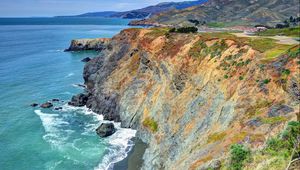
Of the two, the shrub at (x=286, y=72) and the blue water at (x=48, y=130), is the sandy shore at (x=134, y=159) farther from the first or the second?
the shrub at (x=286, y=72)

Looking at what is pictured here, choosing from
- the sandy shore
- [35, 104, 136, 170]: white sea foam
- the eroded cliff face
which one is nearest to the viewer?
the eroded cliff face

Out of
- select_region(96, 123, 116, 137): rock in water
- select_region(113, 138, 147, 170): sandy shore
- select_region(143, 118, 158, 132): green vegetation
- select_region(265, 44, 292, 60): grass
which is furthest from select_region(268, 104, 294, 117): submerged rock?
select_region(96, 123, 116, 137): rock in water

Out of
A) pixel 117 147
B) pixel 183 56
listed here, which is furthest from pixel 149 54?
pixel 117 147

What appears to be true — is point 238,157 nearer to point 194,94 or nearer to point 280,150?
point 280,150

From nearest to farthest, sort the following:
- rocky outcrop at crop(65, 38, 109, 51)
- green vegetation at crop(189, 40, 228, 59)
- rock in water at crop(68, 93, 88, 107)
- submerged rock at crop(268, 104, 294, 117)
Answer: submerged rock at crop(268, 104, 294, 117) < green vegetation at crop(189, 40, 228, 59) < rock in water at crop(68, 93, 88, 107) < rocky outcrop at crop(65, 38, 109, 51)

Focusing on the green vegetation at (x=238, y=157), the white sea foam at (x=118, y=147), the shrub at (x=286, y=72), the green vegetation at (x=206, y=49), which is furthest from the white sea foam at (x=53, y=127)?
the shrub at (x=286, y=72)

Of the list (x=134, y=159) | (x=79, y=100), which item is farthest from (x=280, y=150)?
(x=79, y=100)

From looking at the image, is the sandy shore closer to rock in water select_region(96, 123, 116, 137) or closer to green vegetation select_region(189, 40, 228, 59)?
rock in water select_region(96, 123, 116, 137)
